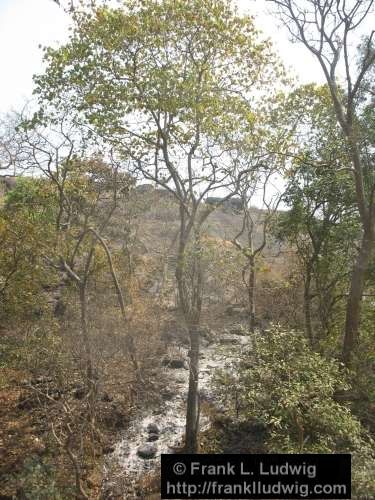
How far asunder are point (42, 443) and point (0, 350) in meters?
2.87

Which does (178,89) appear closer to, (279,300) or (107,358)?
(107,358)

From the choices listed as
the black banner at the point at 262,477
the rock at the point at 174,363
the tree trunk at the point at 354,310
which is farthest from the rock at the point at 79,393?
the tree trunk at the point at 354,310

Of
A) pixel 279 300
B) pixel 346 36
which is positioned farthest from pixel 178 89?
pixel 279 300

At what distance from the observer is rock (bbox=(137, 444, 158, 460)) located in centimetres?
1155

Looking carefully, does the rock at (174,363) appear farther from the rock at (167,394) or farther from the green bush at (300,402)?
the green bush at (300,402)

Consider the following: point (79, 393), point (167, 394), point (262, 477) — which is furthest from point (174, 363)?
point (262, 477)

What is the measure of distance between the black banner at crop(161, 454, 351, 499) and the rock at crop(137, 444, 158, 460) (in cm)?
432

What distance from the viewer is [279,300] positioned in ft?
66.4

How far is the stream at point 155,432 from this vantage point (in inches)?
410

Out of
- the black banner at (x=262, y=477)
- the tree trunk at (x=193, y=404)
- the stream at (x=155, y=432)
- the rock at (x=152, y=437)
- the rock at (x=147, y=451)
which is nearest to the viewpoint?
the black banner at (x=262, y=477)

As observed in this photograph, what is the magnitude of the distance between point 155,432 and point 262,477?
6.66 metres

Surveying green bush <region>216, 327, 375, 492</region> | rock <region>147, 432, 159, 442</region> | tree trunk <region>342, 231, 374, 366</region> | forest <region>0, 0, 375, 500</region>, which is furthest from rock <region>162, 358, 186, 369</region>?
green bush <region>216, 327, 375, 492</region>

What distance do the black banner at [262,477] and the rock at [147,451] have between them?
4.32 meters

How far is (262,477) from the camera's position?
6664mm
